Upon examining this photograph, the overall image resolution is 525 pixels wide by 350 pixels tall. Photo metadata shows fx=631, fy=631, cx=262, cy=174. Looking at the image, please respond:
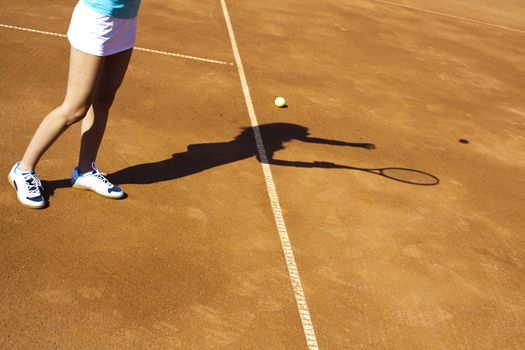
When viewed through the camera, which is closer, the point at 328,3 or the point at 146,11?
the point at 146,11

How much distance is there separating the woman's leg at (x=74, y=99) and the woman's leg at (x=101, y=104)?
0.23m

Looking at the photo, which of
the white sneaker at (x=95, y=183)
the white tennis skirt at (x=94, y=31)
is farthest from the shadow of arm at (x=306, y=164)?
the white tennis skirt at (x=94, y=31)

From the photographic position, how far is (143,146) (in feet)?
24.2

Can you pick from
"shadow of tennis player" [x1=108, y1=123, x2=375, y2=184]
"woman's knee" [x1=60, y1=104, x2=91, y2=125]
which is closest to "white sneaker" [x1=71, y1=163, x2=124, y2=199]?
"shadow of tennis player" [x1=108, y1=123, x2=375, y2=184]

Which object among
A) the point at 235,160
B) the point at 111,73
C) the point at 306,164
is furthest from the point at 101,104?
the point at 306,164

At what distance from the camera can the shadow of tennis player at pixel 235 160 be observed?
6703mm

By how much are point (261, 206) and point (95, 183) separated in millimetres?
1715

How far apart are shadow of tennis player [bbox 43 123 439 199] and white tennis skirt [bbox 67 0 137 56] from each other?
162 cm

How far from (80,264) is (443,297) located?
3.25 m

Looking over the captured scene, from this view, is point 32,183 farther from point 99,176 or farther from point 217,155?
point 217,155

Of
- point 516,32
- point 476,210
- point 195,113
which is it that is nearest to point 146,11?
point 195,113

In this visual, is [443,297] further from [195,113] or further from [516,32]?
[516,32]

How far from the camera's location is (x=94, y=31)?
5137 millimetres

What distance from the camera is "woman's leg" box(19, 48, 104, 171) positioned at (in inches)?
207
